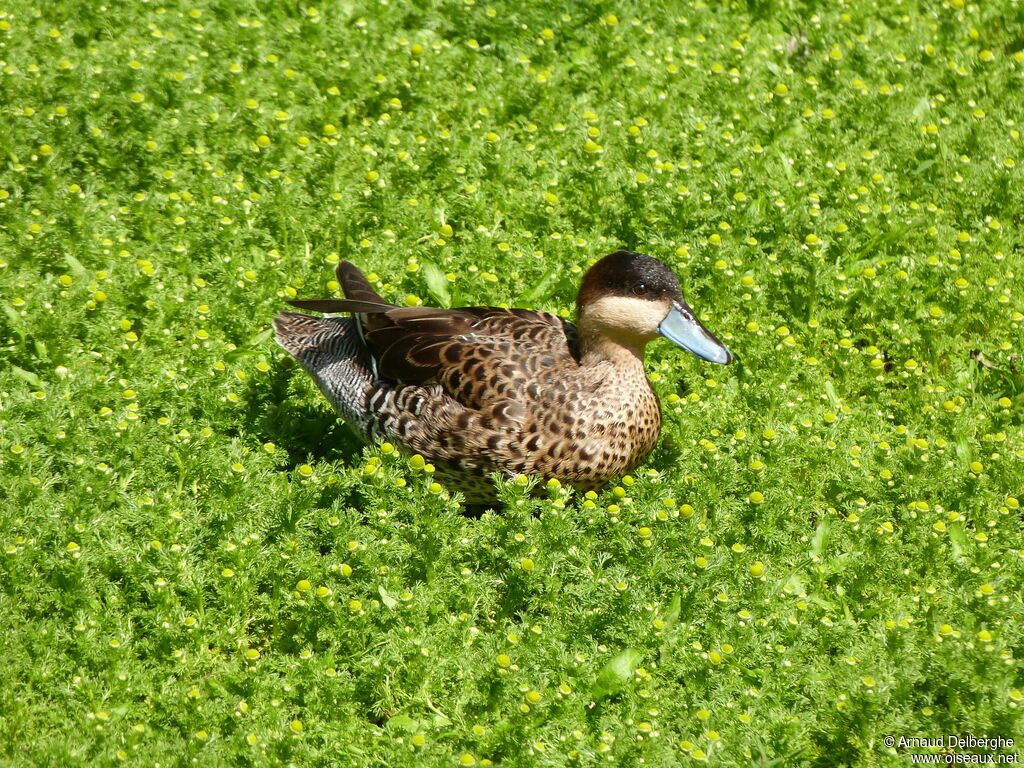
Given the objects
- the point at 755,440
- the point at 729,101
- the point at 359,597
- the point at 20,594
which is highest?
the point at 729,101

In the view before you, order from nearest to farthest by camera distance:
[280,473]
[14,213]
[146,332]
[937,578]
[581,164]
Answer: [937,578] → [280,473] → [146,332] → [14,213] → [581,164]

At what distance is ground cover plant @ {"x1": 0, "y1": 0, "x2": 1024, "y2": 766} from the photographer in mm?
4336

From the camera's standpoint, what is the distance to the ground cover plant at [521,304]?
4.34m

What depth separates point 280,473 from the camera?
5.32 metres

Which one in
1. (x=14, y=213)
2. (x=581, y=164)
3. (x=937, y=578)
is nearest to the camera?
(x=937, y=578)

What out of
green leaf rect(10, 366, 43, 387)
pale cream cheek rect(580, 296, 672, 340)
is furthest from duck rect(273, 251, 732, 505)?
green leaf rect(10, 366, 43, 387)

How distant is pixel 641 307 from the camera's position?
5324 mm

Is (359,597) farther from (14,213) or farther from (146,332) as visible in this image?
(14,213)

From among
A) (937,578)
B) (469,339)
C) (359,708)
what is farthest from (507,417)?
(937,578)

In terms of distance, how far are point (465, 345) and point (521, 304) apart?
A: 3.91 ft

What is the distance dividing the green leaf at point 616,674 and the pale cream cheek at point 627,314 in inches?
62.8

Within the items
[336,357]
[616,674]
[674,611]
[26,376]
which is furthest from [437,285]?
[616,674]

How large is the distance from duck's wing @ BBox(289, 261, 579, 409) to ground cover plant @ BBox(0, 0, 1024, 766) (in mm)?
485

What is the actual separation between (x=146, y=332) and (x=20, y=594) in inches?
70.3
